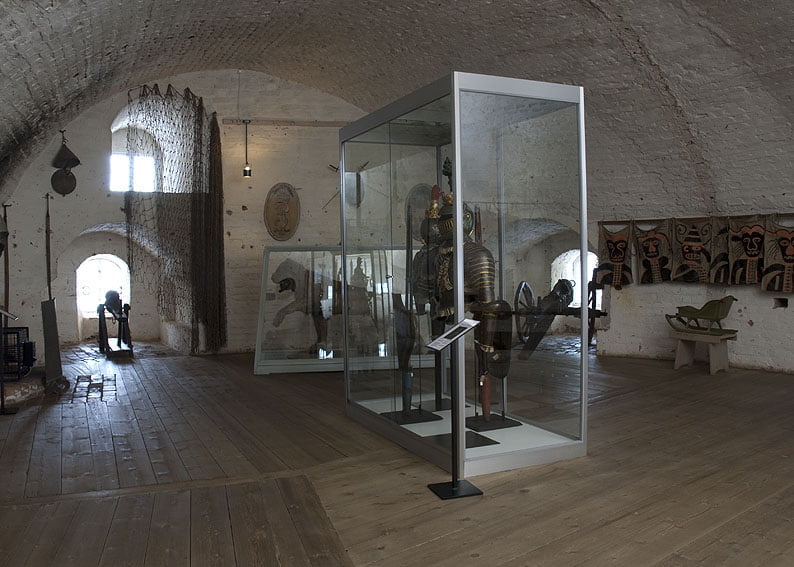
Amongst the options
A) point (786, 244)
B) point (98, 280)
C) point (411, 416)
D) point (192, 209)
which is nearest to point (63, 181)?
point (192, 209)

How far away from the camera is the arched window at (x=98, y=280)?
1355cm

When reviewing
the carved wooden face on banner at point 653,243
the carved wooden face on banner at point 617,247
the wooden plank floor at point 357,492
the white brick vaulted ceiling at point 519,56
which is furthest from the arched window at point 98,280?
the carved wooden face on banner at point 653,243

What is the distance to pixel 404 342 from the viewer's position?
16.5ft

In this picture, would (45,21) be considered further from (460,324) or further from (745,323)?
(745,323)

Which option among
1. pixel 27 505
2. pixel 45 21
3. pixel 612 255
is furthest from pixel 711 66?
pixel 27 505

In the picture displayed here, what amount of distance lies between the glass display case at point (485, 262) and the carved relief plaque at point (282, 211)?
18.7 feet

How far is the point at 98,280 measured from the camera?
13719mm

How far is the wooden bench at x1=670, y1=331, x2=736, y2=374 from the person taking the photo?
25.4ft

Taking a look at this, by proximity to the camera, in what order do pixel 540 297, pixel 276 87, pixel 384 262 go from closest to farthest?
pixel 540 297
pixel 384 262
pixel 276 87

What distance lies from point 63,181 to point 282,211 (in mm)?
3108

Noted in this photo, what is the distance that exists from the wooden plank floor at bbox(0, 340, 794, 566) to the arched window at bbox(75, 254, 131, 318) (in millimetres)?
7659

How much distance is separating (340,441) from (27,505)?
206 centimetres

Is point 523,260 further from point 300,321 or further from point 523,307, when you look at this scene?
point 300,321

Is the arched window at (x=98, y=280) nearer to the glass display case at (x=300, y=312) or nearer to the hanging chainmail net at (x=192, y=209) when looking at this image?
the hanging chainmail net at (x=192, y=209)
